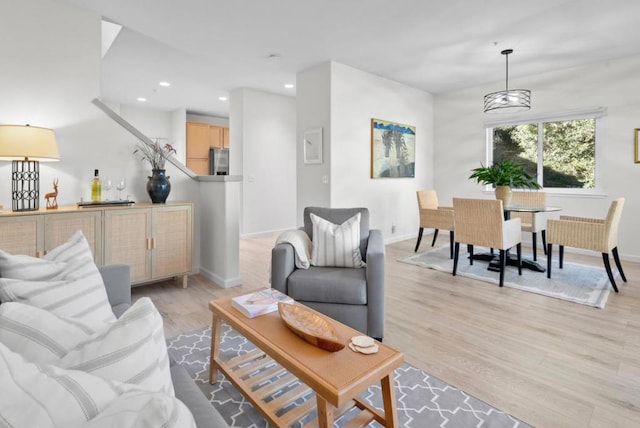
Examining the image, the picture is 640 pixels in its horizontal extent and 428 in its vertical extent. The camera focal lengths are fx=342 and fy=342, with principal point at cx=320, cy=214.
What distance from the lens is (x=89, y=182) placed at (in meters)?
3.14

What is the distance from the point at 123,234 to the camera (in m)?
2.97

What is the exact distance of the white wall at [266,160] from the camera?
19.4ft

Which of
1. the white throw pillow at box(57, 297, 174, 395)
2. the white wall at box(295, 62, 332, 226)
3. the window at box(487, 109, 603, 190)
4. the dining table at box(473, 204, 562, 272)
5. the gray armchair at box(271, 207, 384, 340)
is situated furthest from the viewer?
the window at box(487, 109, 603, 190)

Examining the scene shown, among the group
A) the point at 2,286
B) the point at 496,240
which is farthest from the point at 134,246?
the point at 496,240

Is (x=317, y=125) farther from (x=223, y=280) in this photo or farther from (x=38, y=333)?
(x=38, y=333)

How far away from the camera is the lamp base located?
265cm

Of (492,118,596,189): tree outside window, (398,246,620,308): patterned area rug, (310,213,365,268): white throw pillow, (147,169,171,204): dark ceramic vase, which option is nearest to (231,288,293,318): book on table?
(310,213,365,268): white throw pillow

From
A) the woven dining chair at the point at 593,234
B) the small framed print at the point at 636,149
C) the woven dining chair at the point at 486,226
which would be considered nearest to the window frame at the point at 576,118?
the small framed print at the point at 636,149

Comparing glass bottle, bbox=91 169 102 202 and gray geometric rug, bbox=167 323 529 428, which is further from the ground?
glass bottle, bbox=91 169 102 202

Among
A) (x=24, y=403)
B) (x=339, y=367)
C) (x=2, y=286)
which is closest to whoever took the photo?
(x=24, y=403)

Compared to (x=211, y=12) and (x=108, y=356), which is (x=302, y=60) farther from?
(x=108, y=356)

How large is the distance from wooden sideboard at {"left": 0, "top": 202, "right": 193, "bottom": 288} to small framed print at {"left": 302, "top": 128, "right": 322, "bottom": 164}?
6.24 feet

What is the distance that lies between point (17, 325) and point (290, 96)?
6136mm

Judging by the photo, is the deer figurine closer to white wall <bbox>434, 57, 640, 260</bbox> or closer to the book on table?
the book on table
